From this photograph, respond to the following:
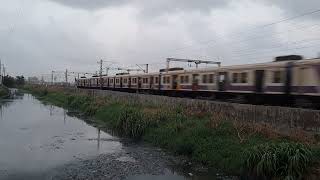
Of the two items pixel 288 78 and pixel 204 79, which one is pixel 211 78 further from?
pixel 288 78

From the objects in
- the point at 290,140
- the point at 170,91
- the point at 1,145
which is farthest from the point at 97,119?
the point at 290,140

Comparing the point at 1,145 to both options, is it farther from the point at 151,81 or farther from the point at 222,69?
the point at 151,81

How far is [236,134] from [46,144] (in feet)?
32.6

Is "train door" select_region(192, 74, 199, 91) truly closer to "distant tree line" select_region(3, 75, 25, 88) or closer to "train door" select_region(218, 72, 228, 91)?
"train door" select_region(218, 72, 228, 91)

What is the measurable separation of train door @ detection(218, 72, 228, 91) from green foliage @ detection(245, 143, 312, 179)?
15.3 metres

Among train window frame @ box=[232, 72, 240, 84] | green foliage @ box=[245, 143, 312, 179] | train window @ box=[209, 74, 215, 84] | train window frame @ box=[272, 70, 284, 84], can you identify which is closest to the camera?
green foliage @ box=[245, 143, 312, 179]

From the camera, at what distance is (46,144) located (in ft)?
68.1

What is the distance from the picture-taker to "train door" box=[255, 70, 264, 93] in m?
24.2

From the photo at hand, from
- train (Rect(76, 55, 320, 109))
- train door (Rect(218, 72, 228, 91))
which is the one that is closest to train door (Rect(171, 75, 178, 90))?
train (Rect(76, 55, 320, 109))

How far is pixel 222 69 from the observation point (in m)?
28.8

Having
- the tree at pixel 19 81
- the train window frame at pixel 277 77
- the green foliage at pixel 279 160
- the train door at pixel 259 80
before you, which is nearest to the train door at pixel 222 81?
the train door at pixel 259 80

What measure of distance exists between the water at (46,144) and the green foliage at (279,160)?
24.6ft

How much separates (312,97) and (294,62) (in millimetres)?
2315

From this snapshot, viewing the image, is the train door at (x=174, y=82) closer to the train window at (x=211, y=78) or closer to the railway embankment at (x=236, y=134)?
the train window at (x=211, y=78)
